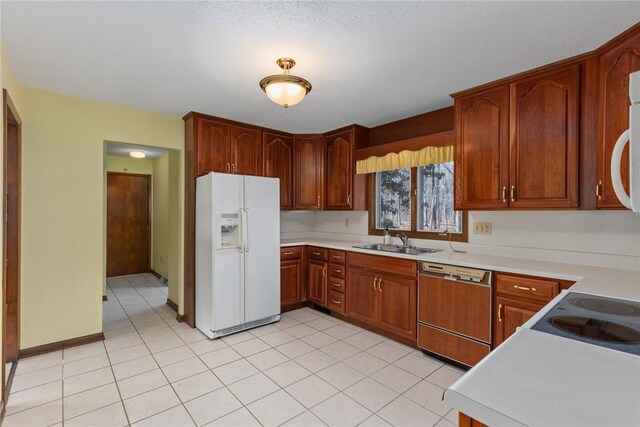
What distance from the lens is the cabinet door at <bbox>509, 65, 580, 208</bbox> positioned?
2.18 meters

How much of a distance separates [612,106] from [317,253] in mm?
2982

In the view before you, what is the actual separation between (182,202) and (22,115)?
1.52m

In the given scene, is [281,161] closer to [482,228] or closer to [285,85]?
[285,85]

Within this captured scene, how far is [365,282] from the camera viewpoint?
3.35 metres

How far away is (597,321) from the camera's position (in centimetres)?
110

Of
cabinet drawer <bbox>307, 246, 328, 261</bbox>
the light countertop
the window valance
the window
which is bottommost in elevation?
cabinet drawer <bbox>307, 246, 328, 261</bbox>

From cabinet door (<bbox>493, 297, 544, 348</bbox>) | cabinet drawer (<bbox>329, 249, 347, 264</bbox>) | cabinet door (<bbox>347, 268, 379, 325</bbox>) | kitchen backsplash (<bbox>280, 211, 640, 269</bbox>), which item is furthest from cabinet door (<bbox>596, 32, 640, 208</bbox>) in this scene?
cabinet drawer (<bbox>329, 249, 347, 264</bbox>)

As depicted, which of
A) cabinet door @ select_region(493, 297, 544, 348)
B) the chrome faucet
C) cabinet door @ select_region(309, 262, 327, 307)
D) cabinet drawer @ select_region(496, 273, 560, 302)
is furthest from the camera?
cabinet door @ select_region(309, 262, 327, 307)

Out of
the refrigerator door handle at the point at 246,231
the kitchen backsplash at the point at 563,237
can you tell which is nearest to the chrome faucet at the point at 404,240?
the kitchen backsplash at the point at 563,237

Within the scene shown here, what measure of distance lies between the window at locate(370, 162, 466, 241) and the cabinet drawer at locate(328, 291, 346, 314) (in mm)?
936

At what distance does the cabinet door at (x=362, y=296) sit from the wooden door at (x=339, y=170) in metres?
0.97

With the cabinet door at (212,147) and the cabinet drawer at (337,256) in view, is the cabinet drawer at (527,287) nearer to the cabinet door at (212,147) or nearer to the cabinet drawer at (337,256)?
the cabinet drawer at (337,256)

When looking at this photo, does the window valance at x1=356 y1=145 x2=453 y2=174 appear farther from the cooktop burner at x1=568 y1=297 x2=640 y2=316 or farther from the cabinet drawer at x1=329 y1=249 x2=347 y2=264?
the cooktop burner at x1=568 y1=297 x2=640 y2=316

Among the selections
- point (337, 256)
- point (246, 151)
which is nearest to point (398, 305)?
point (337, 256)
